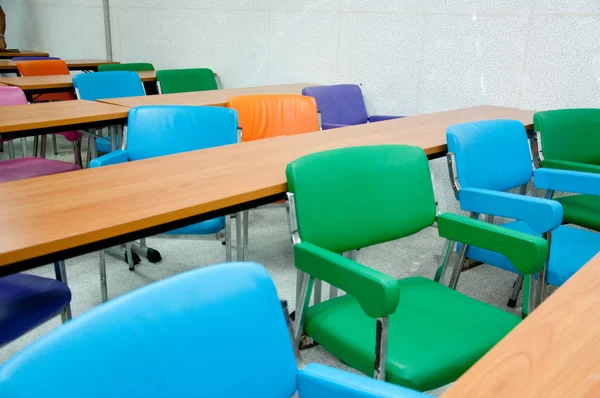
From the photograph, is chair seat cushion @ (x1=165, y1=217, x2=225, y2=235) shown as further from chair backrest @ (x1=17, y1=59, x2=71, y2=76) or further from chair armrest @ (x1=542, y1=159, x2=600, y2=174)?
chair backrest @ (x1=17, y1=59, x2=71, y2=76)

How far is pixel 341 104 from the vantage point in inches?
146

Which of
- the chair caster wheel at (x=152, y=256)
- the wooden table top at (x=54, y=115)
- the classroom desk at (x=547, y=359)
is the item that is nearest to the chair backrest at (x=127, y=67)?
the wooden table top at (x=54, y=115)

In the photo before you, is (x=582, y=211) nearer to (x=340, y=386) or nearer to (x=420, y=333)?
(x=420, y=333)

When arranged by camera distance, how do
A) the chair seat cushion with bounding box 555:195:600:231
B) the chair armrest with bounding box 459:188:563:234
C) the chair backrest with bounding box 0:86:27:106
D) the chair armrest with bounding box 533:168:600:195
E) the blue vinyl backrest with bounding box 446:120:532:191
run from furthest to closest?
the chair backrest with bounding box 0:86:27:106 < the chair seat cushion with bounding box 555:195:600:231 < the chair armrest with bounding box 533:168:600:195 < the blue vinyl backrest with bounding box 446:120:532:191 < the chair armrest with bounding box 459:188:563:234

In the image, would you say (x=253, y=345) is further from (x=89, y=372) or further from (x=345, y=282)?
(x=345, y=282)

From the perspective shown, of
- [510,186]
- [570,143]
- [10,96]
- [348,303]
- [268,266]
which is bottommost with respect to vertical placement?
[268,266]

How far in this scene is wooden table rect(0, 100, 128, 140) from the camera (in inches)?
94.8

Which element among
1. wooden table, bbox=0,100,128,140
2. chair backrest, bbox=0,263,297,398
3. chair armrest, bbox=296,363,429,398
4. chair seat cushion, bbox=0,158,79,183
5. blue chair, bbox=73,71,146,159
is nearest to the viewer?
chair backrest, bbox=0,263,297,398

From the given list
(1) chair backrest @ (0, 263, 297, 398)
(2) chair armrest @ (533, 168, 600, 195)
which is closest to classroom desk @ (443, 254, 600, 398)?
(1) chair backrest @ (0, 263, 297, 398)

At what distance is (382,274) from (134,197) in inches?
28.1

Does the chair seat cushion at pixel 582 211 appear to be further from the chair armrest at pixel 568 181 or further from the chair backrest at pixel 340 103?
the chair backrest at pixel 340 103

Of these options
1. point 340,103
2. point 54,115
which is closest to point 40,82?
point 54,115

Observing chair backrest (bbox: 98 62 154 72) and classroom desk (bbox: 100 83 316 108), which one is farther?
chair backrest (bbox: 98 62 154 72)

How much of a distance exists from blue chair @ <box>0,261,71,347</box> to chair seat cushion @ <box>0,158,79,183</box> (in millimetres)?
1253
